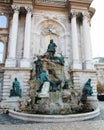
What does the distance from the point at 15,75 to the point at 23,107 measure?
4.00 m

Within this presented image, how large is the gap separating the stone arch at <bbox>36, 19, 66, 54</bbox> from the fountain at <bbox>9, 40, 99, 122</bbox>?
2.67 metres

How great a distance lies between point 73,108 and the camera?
12344 mm

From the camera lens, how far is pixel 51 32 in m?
20.4

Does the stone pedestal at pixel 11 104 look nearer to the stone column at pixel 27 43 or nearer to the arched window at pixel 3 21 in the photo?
the stone column at pixel 27 43

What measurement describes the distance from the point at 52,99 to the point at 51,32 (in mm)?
10566

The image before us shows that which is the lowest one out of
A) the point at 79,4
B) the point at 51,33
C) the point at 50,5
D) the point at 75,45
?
the point at 75,45

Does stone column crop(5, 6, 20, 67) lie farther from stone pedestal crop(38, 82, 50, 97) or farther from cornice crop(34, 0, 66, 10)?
stone pedestal crop(38, 82, 50, 97)

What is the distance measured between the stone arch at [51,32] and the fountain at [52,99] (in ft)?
8.78

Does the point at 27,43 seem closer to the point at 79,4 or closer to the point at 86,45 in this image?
the point at 86,45

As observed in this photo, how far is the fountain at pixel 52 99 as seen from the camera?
33.3 ft

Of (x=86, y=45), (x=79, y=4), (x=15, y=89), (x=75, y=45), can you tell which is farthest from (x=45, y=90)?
(x=79, y=4)

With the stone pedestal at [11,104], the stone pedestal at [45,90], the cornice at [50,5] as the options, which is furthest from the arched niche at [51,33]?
the stone pedestal at [11,104]

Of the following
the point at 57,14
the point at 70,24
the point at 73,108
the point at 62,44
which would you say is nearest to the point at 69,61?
the point at 62,44

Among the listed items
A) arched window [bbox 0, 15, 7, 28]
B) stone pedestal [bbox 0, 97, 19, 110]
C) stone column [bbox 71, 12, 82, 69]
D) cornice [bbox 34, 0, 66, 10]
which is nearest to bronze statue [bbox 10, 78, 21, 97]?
stone pedestal [bbox 0, 97, 19, 110]
